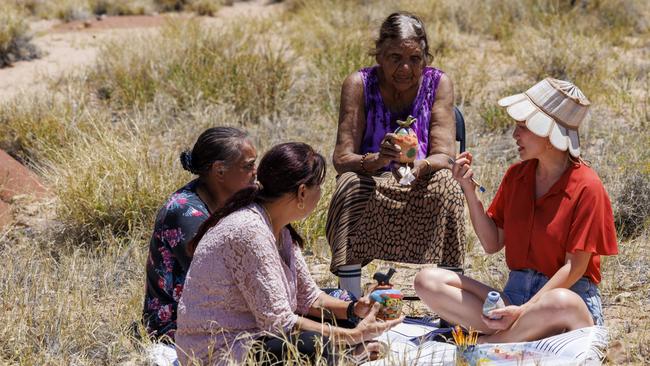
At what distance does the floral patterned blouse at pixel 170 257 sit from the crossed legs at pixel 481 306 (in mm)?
1000

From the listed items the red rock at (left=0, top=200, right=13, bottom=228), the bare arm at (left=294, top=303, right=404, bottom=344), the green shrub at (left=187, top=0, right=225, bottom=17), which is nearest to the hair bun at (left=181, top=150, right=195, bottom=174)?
the bare arm at (left=294, top=303, right=404, bottom=344)

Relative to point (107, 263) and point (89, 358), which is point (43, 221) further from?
point (89, 358)

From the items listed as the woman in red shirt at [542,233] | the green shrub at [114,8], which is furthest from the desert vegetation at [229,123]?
the green shrub at [114,8]

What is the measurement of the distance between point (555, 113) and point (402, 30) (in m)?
1.10

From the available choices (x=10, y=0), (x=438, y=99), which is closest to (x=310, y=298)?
(x=438, y=99)

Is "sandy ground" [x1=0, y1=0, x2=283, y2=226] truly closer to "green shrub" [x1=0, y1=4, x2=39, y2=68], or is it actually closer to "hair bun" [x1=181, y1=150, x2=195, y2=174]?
"green shrub" [x1=0, y1=4, x2=39, y2=68]

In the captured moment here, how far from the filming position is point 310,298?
12.5ft

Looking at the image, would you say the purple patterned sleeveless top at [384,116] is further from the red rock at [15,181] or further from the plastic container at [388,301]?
the red rock at [15,181]

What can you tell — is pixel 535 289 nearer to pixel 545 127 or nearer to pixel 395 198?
pixel 545 127

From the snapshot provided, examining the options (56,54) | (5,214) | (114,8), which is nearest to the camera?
(5,214)

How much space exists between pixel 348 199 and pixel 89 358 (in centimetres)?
135

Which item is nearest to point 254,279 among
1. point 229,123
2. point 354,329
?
point 354,329

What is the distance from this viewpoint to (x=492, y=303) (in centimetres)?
373

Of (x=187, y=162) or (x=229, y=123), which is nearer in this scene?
(x=187, y=162)
